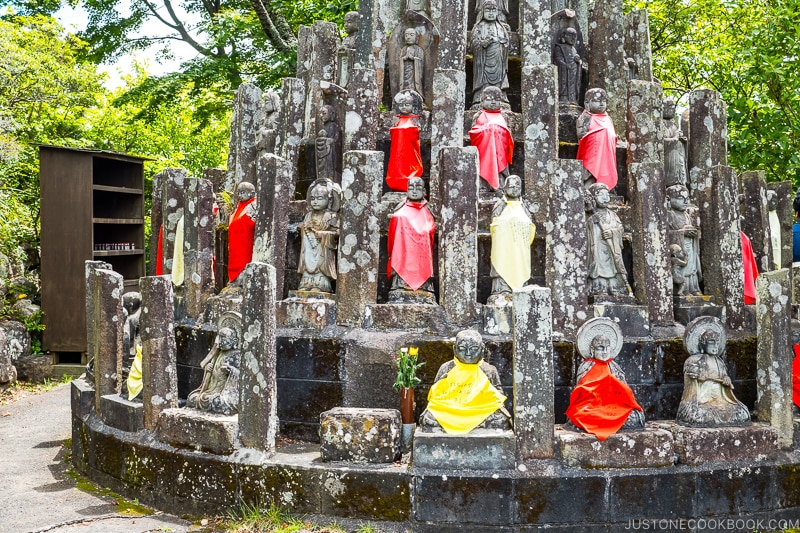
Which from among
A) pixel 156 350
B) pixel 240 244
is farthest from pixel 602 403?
pixel 240 244

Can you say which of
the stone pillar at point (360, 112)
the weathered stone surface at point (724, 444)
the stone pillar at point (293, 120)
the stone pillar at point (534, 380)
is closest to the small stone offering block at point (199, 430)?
the stone pillar at point (534, 380)

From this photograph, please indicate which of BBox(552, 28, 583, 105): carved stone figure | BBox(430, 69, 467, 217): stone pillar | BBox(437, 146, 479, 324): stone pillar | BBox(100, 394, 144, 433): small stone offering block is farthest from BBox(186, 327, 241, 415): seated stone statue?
BBox(552, 28, 583, 105): carved stone figure

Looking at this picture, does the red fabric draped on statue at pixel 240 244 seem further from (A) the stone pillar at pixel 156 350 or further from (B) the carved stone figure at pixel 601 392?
(B) the carved stone figure at pixel 601 392

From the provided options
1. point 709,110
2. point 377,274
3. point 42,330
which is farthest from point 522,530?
point 42,330

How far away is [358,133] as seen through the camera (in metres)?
10.3

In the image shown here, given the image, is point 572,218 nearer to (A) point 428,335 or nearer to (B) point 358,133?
(A) point 428,335

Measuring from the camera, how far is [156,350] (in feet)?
27.9

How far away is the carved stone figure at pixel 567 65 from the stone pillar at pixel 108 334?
6.71m

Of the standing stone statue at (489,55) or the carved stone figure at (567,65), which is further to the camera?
the carved stone figure at (567,65)

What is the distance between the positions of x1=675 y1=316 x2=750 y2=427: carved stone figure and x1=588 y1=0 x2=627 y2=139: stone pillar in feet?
13.9

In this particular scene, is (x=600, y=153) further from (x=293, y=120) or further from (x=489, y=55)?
(x=293, y=120)

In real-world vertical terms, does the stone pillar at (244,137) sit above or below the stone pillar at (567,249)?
above

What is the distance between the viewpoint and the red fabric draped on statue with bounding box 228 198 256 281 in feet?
32.7

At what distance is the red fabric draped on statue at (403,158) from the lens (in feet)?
33.7
